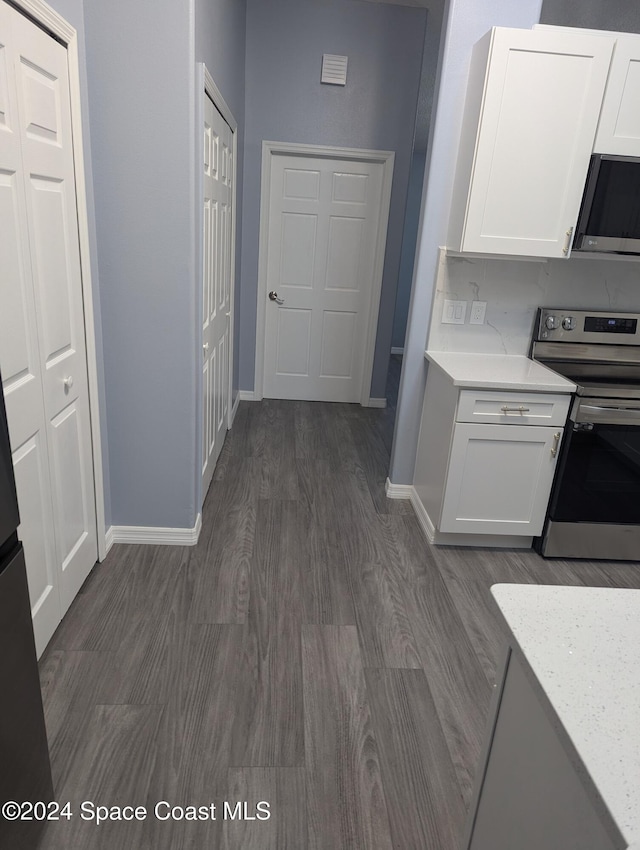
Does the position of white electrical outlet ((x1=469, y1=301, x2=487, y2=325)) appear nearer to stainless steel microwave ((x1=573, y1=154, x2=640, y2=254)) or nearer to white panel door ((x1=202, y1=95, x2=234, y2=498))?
stainless steel microwave ((x1=573, y1=154, x2=640, y2=254))

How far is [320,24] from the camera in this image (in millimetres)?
4273

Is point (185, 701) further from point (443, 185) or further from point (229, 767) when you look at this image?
point (443, 185)

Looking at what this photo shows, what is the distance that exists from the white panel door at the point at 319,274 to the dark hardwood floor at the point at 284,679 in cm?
204

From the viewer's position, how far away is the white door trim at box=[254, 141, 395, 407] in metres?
4.54

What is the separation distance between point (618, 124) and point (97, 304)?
238 cm

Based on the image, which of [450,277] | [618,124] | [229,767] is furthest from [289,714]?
[618,124]

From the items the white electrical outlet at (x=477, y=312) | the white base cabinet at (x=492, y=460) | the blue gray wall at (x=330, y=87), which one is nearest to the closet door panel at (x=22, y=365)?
the white base cabinet at (x=492, y=460)

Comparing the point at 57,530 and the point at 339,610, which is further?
the point at 339,610

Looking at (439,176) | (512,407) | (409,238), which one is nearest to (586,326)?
(512,407)

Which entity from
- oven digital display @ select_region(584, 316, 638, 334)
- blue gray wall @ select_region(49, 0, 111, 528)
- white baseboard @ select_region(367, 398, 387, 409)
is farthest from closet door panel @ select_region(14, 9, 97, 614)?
white baseboard @ select_region(367, 398, 387, 409)

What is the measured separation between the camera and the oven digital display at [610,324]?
3141 millimetres

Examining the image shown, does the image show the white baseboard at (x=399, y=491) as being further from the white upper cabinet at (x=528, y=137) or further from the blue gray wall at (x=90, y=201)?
the blue gray wall at (x=90, y=201)

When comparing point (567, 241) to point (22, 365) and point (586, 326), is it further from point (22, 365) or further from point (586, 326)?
point (22, 365)

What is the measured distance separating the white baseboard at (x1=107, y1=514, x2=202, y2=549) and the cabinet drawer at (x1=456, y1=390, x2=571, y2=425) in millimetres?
1392
